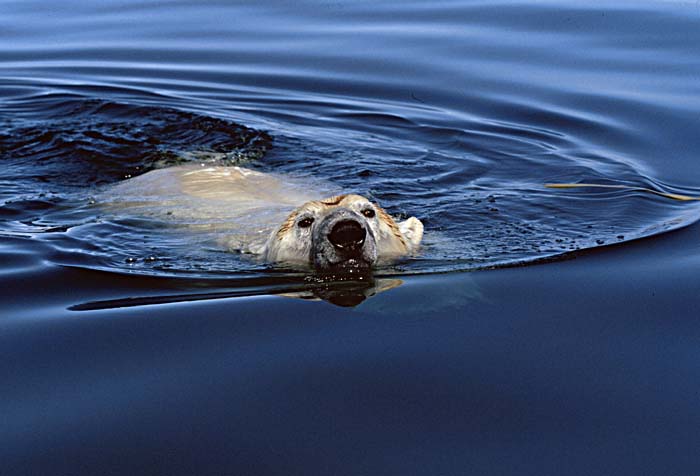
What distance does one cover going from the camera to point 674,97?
12.5m

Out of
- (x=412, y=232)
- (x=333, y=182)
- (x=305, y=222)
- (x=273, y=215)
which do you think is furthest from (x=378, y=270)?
(x=333, y=182)

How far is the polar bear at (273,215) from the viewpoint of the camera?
7.14m

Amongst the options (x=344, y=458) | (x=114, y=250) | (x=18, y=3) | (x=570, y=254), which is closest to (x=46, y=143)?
(x=114, y=250)

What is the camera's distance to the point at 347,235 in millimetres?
7133

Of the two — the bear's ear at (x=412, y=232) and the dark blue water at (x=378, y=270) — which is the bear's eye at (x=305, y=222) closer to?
the dark blue water at (x=378, y=270)

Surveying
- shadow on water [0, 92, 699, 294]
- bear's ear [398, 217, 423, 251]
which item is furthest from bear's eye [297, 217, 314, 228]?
bear's ear [398, 217, 423, 251]

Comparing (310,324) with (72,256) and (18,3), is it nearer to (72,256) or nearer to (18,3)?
(72,256)

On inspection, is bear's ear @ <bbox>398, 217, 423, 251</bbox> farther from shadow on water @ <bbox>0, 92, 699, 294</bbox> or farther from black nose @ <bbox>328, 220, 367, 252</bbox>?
black nose @ <bbox>328, 220, 367, 252</bbox>

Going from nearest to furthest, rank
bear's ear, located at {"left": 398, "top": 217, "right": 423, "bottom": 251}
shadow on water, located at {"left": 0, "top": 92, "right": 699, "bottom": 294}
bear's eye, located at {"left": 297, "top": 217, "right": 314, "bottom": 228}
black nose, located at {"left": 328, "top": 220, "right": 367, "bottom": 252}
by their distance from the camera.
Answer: black nose, located at {"left": 328, "top": 220, "right": 367, "bottom": 252} → bear's eye, located at {"left": 297, "top": 217, "right": 314, "bottom": 228} → shadow on water, located at {"left": 0, "top": 92, "right": 699, "bottom": 294} → bear's ear, located at {"left": 398, "top": 217, "right": 423, "bottom": 251}

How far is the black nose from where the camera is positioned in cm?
705

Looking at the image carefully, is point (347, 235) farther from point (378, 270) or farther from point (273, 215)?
point (273, 215)

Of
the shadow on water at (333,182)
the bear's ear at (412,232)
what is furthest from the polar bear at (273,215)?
the shadow on water at (333,182)

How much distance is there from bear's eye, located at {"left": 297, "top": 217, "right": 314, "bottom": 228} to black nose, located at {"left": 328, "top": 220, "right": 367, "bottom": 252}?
461 mm

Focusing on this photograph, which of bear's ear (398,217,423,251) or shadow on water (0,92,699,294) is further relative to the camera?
bear's ear (398,217,423,251)
